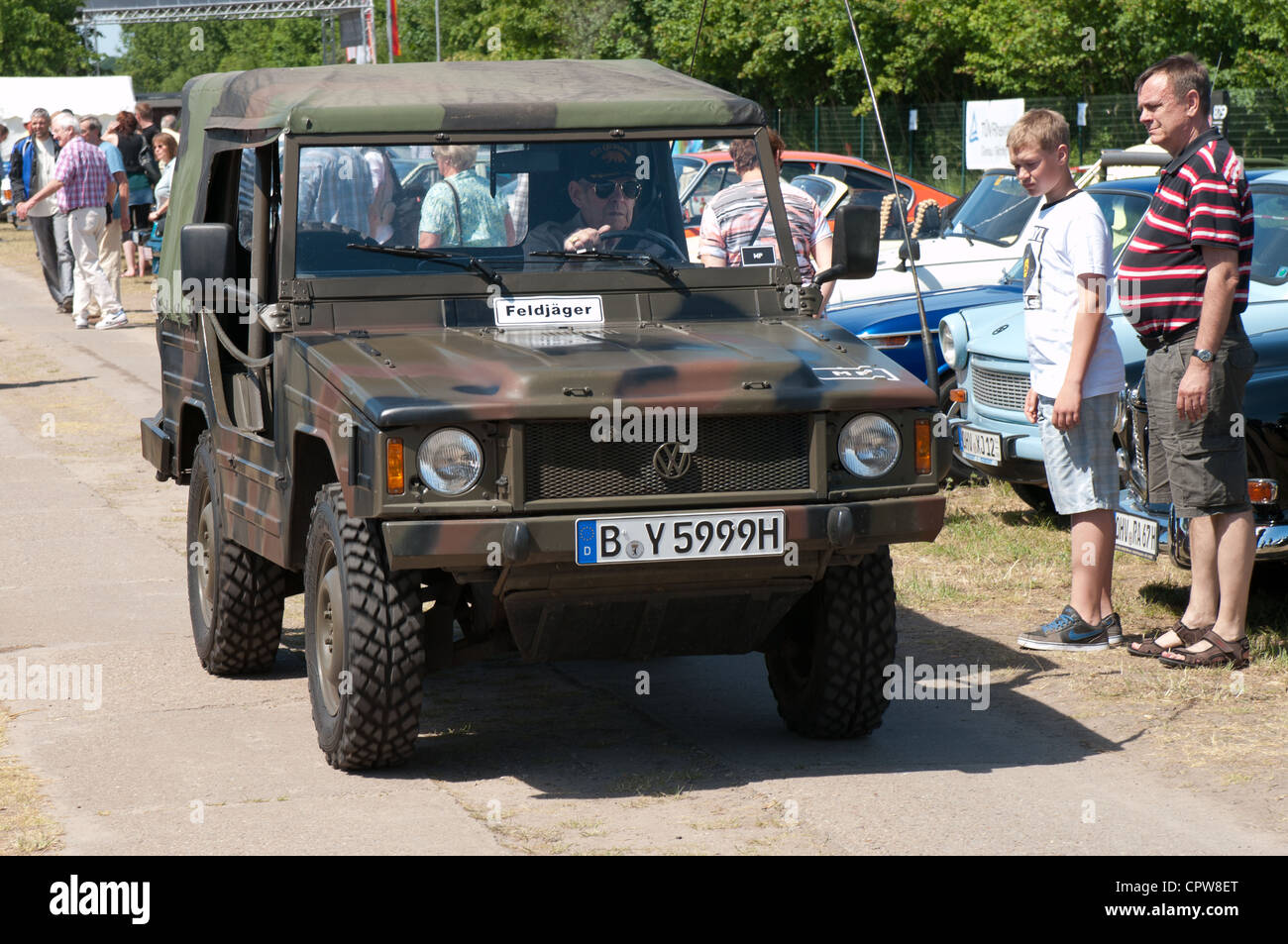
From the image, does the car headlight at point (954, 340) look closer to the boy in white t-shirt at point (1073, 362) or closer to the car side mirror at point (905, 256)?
the car side mirror at point (905, 256)

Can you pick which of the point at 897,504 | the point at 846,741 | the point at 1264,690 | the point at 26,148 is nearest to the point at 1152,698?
the point at 1264,690

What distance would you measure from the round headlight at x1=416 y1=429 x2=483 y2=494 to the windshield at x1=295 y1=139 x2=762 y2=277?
107cm

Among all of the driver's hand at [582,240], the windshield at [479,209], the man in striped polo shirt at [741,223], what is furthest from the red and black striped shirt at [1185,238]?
the driver's hand at [582,240]

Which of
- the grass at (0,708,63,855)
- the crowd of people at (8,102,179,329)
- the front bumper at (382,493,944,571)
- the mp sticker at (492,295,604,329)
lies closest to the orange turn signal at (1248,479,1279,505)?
the front bumper at (382,493,944,571)

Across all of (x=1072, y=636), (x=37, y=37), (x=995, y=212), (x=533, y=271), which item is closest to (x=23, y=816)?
(x=533, y=271)

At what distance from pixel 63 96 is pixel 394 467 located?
141 ft

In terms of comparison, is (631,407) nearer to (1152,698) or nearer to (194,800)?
(194,800)

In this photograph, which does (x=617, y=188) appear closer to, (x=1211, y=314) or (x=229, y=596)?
(x=229, y=596)

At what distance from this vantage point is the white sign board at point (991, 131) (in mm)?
22688

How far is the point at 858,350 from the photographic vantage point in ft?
18.1

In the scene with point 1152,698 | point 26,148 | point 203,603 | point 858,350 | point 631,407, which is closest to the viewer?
point 631,407

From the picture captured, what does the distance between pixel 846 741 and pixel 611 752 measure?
78 centimetres

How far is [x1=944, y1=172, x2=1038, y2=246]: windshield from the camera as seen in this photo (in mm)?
12297

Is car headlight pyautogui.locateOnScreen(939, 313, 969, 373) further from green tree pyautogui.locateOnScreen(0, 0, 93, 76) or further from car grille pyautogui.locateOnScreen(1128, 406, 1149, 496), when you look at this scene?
green tree pyautogui.locateOnScreen(0, 0, 93, 76)
